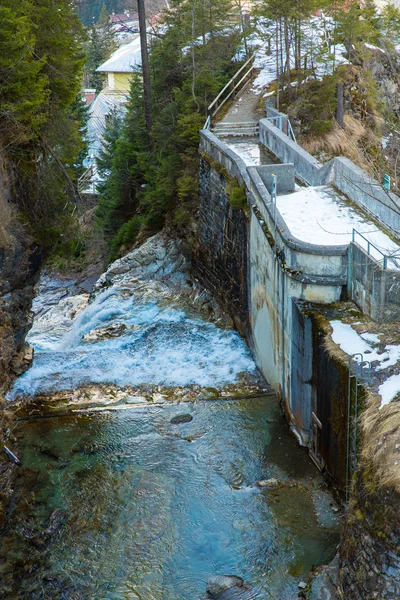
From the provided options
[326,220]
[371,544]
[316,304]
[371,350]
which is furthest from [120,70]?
[371,544]

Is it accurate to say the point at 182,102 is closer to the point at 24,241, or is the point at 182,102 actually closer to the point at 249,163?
the point at 249,163

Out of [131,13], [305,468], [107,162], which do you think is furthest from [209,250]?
[131,13]

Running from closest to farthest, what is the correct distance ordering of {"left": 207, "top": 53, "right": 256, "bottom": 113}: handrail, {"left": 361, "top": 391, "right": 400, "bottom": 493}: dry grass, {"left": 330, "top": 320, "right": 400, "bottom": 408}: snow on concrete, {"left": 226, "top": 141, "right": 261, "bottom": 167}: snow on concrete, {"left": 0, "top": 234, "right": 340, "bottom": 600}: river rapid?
→ {"left": 361, "top": 391, "right": 400, "bottom": 493}: dry grass
{"left": 330, "top": 320, "right": 400, "bottom": 408}: snow on concrete
{"left": 0, "top": 234, "right": 340, "bottom": 600}: river rapid
{"left": 226, "top": 141, "right": 261, "bottom": 167}: snow on concrete
{"left": 207, "top": 53, "right": 256, "bottom": 113}: handrail

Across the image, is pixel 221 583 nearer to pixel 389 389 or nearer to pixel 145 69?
pixel 389 389

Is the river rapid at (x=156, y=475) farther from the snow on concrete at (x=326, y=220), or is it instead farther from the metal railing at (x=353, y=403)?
the snow on concrete at (x=326, y=220)

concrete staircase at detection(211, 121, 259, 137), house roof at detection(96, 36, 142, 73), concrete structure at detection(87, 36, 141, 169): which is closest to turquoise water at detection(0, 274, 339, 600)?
concrete staircase at detection(211, 121, 259, 137)

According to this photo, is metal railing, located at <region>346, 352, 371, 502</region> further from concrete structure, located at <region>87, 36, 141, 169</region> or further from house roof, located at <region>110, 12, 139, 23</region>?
house roof, located at <region>110, 12, 139, 23</region>
